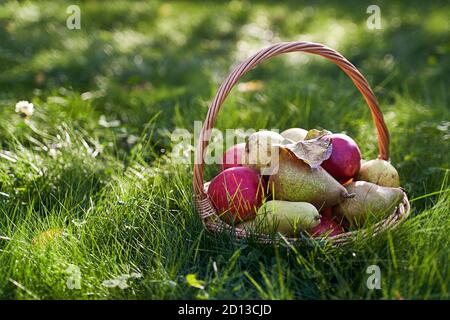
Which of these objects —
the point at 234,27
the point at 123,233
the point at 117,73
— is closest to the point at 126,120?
the point at 117,73

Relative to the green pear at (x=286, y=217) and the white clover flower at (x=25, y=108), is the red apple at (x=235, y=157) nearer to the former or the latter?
the green pear at (x=286, y=217)

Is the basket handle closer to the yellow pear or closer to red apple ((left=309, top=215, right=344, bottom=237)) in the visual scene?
the yellow pear

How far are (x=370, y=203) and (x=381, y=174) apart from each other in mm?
232

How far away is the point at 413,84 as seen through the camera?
4.23 meters

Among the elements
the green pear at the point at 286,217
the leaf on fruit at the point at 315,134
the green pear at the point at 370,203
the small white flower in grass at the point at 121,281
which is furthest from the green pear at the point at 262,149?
the small white flower in grass at the point at 121,281

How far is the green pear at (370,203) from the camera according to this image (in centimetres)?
210

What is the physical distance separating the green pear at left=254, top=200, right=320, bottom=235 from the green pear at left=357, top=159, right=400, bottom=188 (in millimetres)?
406

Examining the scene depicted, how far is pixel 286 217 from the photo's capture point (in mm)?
2010

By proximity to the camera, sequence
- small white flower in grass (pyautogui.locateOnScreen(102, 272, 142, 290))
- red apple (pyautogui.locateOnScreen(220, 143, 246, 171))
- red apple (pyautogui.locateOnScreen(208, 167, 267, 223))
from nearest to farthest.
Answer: small white flower in grass (pyautogui.locateOnScreen(102, 272, 142, 290)) → red apple (pyautogui.locateOnScreen(208, 167, 267, 223)) → red apple (pyautogui.locateOnScreen(220, 143, 246, 171))

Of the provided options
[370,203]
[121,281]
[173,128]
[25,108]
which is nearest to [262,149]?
[370,203]

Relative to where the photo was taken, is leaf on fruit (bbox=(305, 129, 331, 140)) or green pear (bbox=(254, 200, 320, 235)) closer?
green pear (bbox=(254, 200, 320, 235))

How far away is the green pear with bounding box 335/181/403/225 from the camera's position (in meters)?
2.10

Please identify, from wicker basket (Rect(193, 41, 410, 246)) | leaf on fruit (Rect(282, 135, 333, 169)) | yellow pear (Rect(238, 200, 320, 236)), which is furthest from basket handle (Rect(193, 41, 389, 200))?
leaf on fruit (Rect(282, 135, 333, 169))

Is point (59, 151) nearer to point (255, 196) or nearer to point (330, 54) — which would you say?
point (255, 196)
